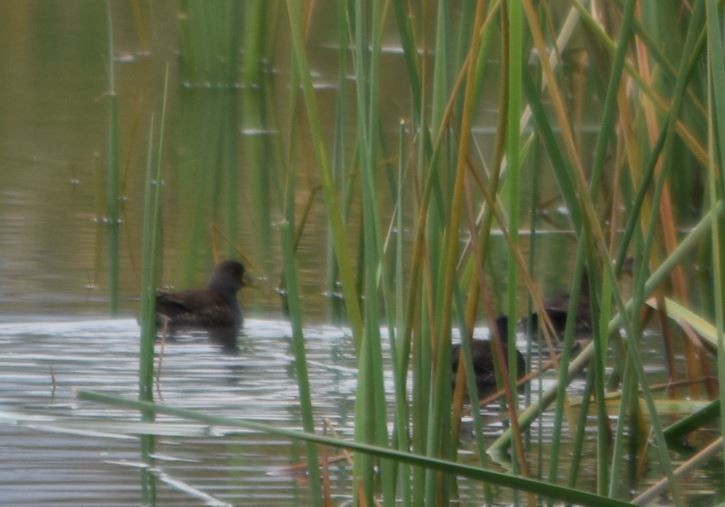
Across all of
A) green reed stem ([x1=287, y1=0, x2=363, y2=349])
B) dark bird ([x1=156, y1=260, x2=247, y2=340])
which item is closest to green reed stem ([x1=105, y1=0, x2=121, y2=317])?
dark bird ([x1=156, y1=260, x2=247, y2=340])

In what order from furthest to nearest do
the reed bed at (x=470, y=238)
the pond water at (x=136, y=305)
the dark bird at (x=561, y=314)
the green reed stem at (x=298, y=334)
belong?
the dark bird at (x=561, y=314) < the pond water at (x=136, y=305) < the green reed stem at (x=298, y=334) < the reed bed at (x=470, y=238)

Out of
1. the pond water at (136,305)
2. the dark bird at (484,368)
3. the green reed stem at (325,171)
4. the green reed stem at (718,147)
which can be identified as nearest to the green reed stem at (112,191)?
the pond water at (136,305)

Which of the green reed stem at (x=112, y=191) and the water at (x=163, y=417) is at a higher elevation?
the green reed stem at (x=112, y=191)

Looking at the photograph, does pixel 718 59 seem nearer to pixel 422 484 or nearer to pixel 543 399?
pixel 422 484

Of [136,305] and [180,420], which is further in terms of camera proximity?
[136,305]

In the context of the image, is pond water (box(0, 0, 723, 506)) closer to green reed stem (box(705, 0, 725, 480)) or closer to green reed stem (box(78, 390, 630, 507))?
green reed stem (box(78, 390, 630, 507))

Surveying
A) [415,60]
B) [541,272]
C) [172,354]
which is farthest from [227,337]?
[415,60]

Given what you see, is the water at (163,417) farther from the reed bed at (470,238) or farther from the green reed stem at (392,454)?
the reed bed at (470,238)

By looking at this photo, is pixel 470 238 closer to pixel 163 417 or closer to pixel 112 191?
pixel 163 417

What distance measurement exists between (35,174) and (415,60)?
5887mm

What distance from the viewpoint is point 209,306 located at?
6137 millimetres

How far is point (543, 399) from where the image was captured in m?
3.49

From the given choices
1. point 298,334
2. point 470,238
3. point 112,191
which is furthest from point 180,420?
point 112,191

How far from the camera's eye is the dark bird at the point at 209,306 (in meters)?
6.09
